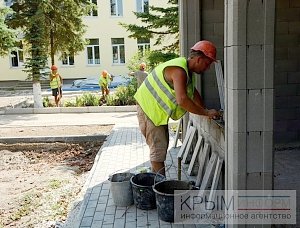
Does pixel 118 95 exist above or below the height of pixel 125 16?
below

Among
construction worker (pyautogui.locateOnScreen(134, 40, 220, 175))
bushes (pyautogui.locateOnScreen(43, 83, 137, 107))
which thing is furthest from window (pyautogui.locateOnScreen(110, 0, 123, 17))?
construction worker (pyautogui.locateOnScreen(134, 40, 220, 175))

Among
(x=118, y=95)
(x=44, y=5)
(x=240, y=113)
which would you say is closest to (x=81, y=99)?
(x=118, y=95)

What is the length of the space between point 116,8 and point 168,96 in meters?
26.4

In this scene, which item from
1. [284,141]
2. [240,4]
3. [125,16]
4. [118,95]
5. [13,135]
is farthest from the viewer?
[125,16]

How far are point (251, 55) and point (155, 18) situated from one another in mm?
9344

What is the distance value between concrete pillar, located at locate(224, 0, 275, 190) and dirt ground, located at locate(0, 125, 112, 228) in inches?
107

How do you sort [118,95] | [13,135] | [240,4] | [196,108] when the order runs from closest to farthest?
[240,4] → [196,108] → [13,135] → [118,95]

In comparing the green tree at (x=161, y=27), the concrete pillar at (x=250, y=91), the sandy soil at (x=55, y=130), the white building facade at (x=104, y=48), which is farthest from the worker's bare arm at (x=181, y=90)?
the white building facade at (x=104, y=48)

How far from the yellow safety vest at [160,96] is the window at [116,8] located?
85.0 feet

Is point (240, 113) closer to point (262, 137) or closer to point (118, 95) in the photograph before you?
point (262, 137)

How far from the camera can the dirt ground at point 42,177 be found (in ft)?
17.1

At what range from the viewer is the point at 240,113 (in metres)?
3.18

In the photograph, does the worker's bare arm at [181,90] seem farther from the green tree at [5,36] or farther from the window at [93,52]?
the window at [93,52]

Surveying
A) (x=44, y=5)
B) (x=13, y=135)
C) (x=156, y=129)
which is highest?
(x=44, y=5)
